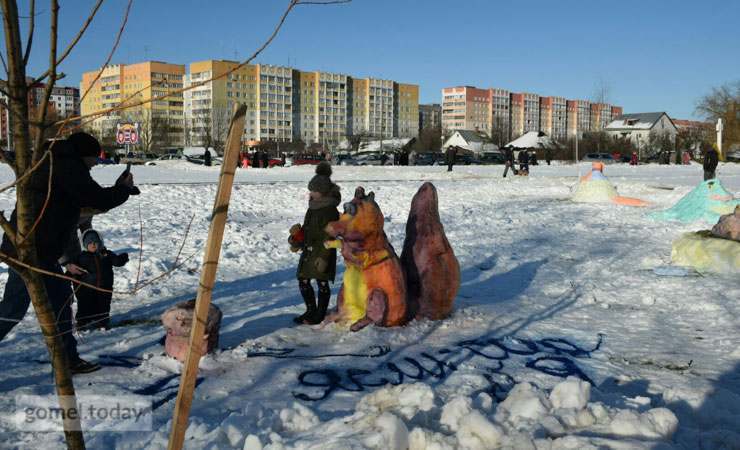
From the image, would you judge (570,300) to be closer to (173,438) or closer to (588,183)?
(173,438)

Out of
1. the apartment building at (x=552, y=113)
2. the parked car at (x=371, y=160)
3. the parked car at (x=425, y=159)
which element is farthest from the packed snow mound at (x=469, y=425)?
the apartment building at (x=552, y=113)

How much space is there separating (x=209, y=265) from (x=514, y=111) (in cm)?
15903

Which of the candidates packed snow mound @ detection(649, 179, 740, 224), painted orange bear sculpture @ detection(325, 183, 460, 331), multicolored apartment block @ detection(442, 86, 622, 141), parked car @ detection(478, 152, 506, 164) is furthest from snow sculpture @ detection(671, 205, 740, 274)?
multicolored apartment block @ detection(442, 86, 622, 141)

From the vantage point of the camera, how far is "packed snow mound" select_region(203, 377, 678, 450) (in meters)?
3.28

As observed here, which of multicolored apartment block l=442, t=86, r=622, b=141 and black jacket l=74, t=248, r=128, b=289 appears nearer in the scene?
black jacket l=74, t=248, r=128, b=289

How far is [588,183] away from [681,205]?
3.93 m

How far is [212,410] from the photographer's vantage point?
401cm

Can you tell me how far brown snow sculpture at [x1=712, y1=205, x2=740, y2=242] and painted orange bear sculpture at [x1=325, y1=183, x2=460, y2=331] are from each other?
5140mm

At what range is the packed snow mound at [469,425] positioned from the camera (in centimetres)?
328

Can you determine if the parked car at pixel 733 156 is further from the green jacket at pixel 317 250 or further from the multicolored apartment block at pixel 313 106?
the green jacket at pixel 317 250

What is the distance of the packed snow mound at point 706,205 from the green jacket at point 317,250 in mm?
10587

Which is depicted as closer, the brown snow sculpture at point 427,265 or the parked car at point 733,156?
the brown snow sculpture at point 427,265

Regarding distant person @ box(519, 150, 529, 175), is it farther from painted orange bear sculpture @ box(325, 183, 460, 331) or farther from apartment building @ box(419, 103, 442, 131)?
apartment building @ box(419, 103, 442, 131)

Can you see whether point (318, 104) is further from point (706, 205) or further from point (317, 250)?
point (317, 250)
